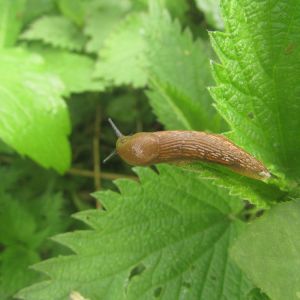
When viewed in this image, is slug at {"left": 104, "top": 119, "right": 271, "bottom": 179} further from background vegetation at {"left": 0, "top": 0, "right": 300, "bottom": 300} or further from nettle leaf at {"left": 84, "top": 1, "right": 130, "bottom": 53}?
nettle leaf at {"left": 84, "top": 1, "right": 130, "bottom": 53}

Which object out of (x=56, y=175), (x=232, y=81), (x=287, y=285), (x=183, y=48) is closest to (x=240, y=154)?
(x=232, y=81)

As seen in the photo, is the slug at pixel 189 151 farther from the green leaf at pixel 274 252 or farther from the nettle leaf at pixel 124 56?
the nettle leaf at pixel 124 56

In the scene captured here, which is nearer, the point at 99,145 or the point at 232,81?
the point at 232,81

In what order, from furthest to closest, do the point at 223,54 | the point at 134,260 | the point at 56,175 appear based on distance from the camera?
the point at 56,175 < the point at 134,260 < the point at 223,54

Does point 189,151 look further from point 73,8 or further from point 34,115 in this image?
point 73,8

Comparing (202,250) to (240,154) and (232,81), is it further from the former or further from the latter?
(232,81)

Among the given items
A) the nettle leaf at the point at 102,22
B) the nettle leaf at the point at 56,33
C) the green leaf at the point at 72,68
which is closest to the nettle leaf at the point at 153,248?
the green leaf at the point at 72,68

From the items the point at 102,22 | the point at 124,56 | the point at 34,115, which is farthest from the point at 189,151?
the point at 102,22

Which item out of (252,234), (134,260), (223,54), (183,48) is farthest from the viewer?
(183,48)
